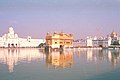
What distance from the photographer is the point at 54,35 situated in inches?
2073

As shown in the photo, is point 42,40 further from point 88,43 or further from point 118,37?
point 118,37

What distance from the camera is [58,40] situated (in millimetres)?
52562

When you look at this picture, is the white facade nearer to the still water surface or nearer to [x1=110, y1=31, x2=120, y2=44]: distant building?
[x1=110, y1=31, x2=120, y2=44]: distant building

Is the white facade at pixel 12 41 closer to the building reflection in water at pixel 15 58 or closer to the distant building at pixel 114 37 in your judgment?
the distant building at pixel 114 37

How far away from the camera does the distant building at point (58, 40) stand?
51231mm

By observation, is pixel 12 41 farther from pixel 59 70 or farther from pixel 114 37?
pixel 59 70

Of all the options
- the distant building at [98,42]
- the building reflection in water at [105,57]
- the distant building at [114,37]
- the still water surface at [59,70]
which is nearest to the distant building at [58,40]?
the distant building at [98,42]

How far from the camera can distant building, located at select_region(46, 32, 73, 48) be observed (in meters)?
51.2

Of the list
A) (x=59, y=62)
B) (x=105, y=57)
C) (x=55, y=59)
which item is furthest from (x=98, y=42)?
(x=59, y=62)

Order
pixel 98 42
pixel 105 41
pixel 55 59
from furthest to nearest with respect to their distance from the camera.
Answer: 1. pixel 98 42
2. pixel 105 41
3. pixel 55 59

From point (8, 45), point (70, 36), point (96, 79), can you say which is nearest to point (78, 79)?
point (96, 79)

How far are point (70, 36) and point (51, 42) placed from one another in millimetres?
8455

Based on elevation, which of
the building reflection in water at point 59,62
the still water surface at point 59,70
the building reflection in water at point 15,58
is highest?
the building reflection in water at point 15,58

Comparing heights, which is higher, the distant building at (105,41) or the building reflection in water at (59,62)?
the distant building at (105,41)
